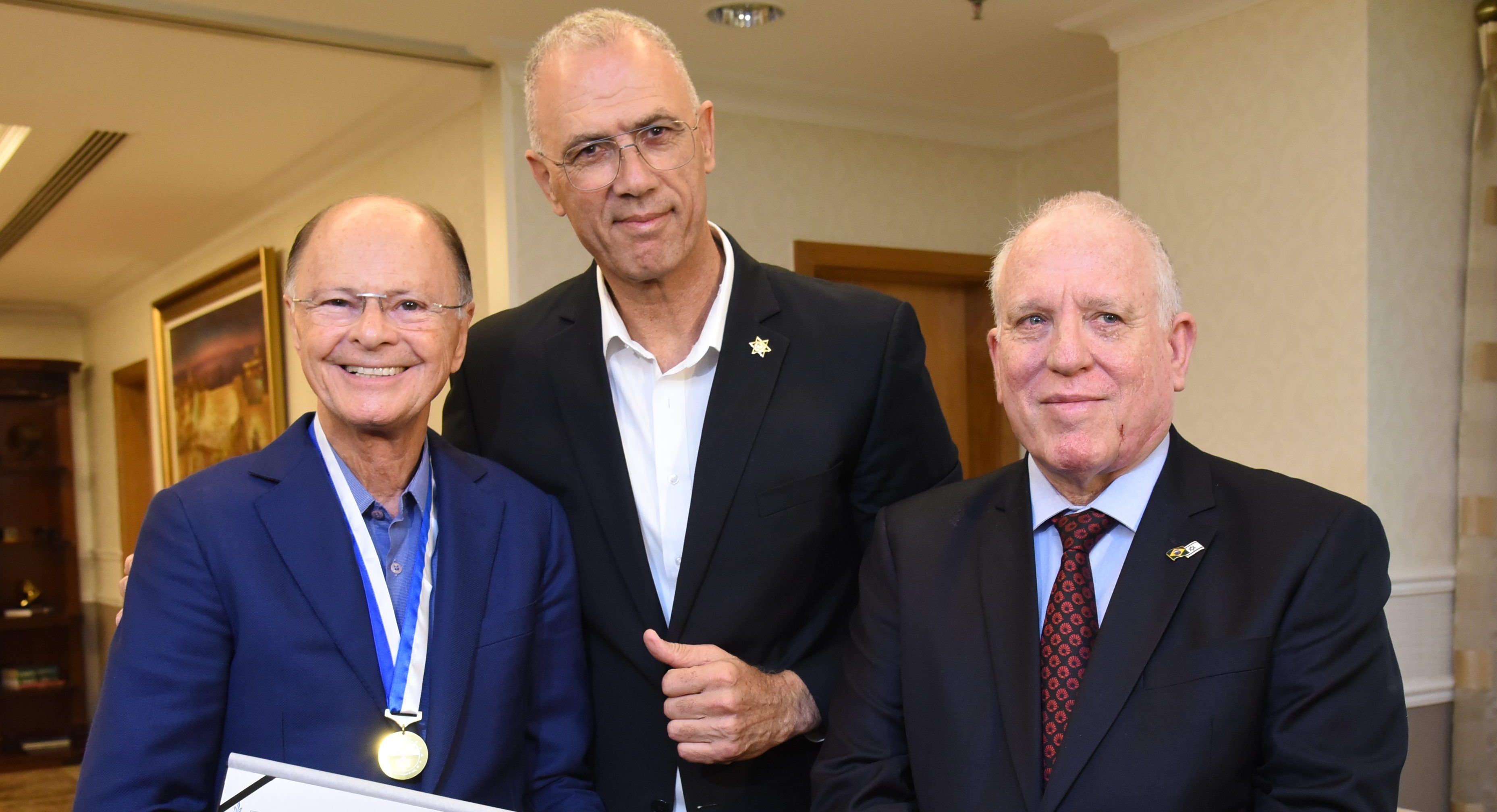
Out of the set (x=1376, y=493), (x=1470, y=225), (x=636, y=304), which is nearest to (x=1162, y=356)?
(x=636, y=304)

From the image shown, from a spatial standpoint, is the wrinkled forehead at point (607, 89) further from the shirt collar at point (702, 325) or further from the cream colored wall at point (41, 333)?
the cream colored wall at point (41, 333)

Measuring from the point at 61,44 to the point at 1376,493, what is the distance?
4426 mm

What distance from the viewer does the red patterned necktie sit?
150 centimetres

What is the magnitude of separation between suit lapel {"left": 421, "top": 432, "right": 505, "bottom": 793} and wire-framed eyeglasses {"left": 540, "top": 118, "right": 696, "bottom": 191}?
46cm

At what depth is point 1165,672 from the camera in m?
1.44

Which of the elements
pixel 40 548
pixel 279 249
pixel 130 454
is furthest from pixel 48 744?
pixel 279 249

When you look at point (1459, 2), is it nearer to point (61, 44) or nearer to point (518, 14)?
point (518, 14)

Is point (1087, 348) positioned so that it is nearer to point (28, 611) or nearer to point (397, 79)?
point (397, 79)

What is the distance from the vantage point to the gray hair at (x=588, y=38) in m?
1.86

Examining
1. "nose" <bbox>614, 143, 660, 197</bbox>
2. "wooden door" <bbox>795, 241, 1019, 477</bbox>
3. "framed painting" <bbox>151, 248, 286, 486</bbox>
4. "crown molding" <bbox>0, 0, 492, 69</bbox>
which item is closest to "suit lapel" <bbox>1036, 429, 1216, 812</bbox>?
"nose" <bbox>614, 143, 660, 197</bbox>

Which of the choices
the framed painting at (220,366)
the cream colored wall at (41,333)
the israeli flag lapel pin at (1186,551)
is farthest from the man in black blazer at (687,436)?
the cream colored wall at (41,333)

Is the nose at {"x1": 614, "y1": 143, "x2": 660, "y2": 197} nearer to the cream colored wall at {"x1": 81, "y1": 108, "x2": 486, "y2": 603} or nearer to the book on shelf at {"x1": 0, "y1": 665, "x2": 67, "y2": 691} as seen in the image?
the cream colored wall at {"x1": 81, "y1": 108, "x2": 486, "y2": 603}

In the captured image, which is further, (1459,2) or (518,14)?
(518,14)

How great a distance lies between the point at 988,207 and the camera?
5719 mm
